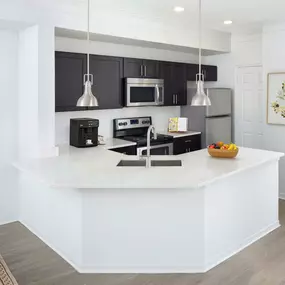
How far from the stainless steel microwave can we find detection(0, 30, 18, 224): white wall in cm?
158

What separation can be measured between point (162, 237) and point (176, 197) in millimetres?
373

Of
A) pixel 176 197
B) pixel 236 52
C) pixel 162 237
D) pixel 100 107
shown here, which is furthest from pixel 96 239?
pixel 236 52

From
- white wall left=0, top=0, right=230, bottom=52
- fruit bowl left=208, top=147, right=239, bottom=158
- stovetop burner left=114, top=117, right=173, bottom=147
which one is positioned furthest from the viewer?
stovetop burner left=114, top=117, right=173, bottom=147

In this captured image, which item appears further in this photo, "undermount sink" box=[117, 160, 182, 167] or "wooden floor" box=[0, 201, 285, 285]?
"undermount sink" box=[117, 160, 182, 167]

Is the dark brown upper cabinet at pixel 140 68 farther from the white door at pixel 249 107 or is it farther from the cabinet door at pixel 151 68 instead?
the white door at pixel 249 107

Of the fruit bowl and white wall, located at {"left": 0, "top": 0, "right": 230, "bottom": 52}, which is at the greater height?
white wall, located at {"left": 0, "top": 0, "right": 230, "bottom": 52}

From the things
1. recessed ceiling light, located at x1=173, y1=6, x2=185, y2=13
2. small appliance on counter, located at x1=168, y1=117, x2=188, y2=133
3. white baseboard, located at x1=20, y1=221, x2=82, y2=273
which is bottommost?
white baseboard, located at x1=20, y1=221, x2=82, y2=273

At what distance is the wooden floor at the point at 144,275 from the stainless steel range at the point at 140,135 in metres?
1.98

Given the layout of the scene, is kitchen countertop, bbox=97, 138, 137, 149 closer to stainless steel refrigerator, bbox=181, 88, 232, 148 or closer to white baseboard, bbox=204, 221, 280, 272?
stainless steel refrigerator, bbox=181, 88, 232, 148

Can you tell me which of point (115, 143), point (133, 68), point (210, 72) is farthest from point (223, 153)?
point (210, 72)

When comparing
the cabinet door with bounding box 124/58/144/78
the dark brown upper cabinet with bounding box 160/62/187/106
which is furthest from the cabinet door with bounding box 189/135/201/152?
the cabinet door with bounding box 124/58/144/78

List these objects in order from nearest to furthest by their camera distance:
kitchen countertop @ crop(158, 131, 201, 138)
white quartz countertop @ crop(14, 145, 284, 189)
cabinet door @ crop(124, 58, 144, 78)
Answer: white quartz countertop @ crop(14, 145, 284, 189), cabinet door @ crop(124, 58, 144, 78), kitchen countertop @ crop(158, 131, 201, 138)

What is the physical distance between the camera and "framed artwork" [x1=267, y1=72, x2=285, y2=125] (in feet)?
17.1

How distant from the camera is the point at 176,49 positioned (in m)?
5.93
